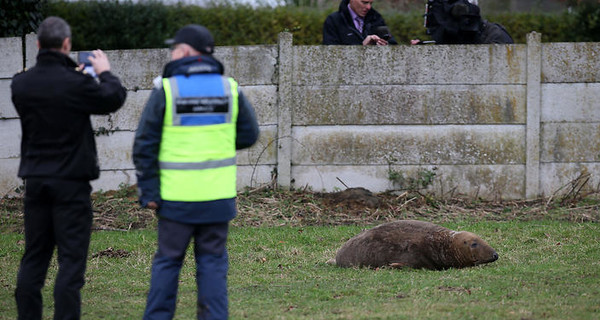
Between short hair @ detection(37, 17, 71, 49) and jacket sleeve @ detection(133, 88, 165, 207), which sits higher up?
short hair @ detection(37, 17, 71, 49)

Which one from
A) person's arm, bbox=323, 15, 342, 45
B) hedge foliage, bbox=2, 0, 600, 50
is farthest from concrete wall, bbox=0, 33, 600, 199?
hedge foliage, bbox=2, 0, 600, 50

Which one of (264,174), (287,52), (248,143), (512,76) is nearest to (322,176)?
(264,174)

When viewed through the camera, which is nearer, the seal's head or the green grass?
the green grass

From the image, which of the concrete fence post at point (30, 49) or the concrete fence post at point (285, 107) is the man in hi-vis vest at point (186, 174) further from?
the concrete fence post at point (30, 49)

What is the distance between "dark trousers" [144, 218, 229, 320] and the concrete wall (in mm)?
5208

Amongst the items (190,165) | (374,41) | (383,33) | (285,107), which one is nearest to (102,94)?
(190,165)

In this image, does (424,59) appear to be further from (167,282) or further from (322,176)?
(167,282)

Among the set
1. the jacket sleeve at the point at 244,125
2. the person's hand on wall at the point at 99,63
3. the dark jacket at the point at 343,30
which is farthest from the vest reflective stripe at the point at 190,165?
the dark jacket at the point at 343,30

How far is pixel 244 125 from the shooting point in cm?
461

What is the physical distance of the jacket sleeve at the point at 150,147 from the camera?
4.34 m

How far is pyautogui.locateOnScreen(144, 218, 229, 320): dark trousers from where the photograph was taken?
14.3 feet

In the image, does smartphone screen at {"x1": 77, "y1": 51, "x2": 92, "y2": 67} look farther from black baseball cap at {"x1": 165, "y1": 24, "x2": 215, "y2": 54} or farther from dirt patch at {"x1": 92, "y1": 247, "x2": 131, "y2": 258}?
dirt patch at {"x1": 92, "y1": 247, "x2": 131, "y2": 258}

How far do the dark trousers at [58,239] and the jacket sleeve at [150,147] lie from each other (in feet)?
1.59

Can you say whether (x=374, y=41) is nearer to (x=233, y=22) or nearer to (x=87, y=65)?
(x=233, y=22)
